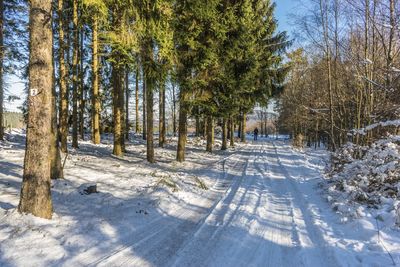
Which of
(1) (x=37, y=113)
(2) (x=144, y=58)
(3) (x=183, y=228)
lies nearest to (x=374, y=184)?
(3) (x=183, y=228)

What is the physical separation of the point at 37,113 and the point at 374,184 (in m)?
7.48

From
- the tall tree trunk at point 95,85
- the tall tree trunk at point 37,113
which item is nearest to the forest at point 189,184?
the tall tree trunk at point 37,113

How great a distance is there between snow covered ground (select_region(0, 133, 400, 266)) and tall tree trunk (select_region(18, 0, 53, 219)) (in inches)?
15.5

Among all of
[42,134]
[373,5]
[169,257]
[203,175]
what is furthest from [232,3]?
[169,257]

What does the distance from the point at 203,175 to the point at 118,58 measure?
6.20 metres

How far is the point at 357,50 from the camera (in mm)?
12703

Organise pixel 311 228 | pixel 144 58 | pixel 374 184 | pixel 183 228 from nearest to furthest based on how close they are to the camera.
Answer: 1. pixel 183 228
2. pixel 311 228
3. pixel 374 184
4. pixel 144 58

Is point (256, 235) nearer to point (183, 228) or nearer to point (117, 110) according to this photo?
point (183, 228)

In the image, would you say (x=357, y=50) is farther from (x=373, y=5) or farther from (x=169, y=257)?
(x=169, y=257)

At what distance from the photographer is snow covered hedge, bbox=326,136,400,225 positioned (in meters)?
6.75

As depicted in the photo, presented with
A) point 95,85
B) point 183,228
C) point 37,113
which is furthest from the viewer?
point 95,85

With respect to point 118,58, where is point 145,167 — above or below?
below

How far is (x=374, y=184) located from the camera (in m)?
8.16

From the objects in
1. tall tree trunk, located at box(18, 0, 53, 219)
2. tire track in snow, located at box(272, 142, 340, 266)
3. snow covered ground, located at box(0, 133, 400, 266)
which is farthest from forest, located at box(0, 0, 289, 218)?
tire track in snow, located at box(272, 142, 340, 266)
